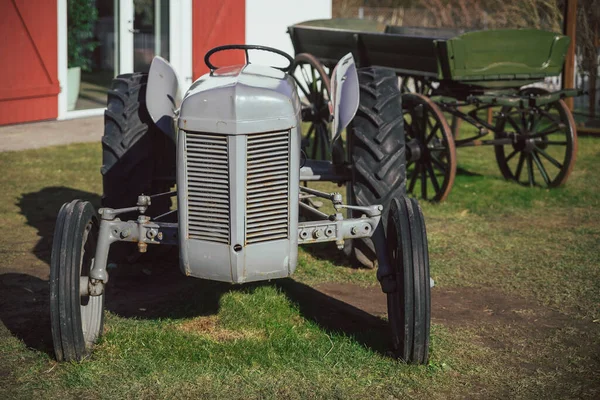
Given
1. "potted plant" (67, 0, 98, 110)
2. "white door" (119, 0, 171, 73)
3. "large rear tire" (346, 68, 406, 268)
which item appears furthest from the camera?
"white door" (119, 0, 171, 73)

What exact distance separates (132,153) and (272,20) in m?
9.99

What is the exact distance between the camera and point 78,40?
13.1m

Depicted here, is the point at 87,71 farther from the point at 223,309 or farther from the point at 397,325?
the point at 397,325

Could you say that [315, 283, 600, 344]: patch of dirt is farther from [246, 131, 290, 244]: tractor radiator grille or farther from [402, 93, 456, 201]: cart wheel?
[402, 93, 456, 201]: cart wheel

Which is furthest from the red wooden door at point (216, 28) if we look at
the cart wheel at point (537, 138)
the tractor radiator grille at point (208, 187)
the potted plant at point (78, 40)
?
the tractor radiator grille at point (208, 187)

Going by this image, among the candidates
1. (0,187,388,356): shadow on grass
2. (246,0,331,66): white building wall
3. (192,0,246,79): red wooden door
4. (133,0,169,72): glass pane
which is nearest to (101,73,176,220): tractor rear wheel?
(0,187,388,356): shadow on grass

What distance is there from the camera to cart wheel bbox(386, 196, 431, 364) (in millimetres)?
4273

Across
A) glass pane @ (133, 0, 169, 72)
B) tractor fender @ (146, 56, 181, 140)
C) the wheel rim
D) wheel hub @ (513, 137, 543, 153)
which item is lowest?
the wheel rim

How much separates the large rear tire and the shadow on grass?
664 mm

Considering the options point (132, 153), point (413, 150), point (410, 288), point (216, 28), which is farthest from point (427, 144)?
point (216, 28)

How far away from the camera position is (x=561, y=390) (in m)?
4.21

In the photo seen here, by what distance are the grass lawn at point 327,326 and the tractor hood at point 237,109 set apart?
1156 millimetres

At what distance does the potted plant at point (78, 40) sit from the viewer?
12.8 metres

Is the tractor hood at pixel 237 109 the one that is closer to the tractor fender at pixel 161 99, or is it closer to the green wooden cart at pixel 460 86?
the tractor fender at pixel 161 99
